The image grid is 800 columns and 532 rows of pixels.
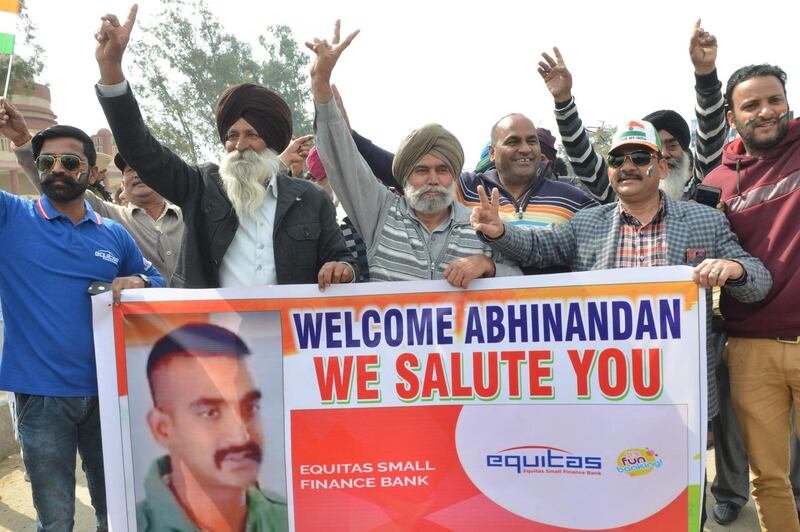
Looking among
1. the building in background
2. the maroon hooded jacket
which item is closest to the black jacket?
the maroon hooded jacket

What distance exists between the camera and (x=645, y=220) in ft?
8.76

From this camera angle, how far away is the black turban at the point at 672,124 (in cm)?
404

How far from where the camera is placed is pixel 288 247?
2.78 meters

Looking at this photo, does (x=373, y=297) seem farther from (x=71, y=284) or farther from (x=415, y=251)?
(x=71, y=284)

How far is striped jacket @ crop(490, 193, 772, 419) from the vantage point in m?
2.56

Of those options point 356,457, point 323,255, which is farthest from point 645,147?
point 356,457

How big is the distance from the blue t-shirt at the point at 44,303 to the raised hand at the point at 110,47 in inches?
24.4

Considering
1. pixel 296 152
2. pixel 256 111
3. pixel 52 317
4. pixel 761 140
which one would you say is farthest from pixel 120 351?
pixel 761 140

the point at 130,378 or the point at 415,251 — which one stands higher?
→ the point at 415,251

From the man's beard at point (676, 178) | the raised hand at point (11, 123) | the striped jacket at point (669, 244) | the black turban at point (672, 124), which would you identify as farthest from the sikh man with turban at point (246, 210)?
the black turban at point (672, 124)

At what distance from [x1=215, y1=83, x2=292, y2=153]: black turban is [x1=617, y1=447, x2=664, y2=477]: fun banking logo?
6.83 ft

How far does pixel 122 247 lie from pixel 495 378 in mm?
1749

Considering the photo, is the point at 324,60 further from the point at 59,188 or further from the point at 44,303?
the point at 44,303

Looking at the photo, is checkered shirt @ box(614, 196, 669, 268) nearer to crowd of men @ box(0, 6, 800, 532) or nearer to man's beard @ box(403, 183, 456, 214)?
crowd of men @ box(0, 6, 800, 532)
